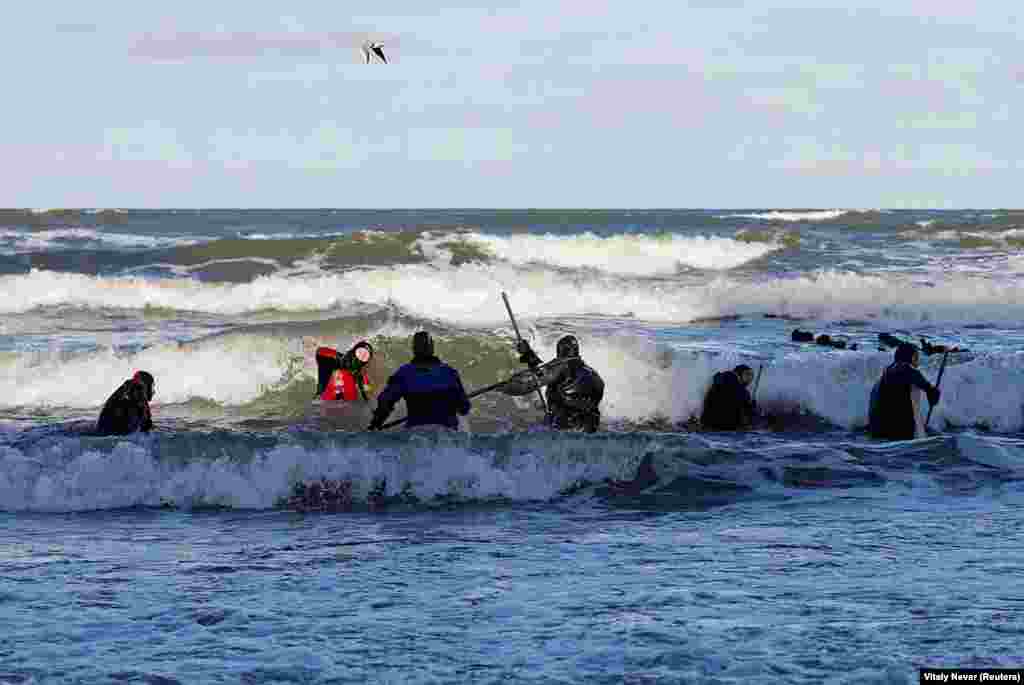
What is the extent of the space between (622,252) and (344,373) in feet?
93.6

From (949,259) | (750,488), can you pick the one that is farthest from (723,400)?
(949,259)

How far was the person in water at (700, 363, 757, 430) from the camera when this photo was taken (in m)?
16.6

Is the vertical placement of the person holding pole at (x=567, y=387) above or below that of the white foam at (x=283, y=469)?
above

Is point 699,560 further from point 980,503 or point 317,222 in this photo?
point 317,222

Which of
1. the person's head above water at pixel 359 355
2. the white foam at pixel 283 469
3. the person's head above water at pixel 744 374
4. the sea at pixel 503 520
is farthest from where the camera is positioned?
the person's head above water at pixel 359 355

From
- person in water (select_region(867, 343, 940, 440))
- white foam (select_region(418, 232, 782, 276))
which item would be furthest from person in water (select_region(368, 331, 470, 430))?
white foam (select_region(418, 232, 782, 276))

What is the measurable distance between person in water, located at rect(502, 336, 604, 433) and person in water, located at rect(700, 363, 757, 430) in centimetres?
341

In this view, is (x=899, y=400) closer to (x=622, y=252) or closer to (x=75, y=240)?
(x=622, y=252)

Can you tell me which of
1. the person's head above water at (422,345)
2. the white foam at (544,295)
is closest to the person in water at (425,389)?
the person's head above water at (422,345)

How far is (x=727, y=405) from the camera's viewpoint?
16.8 m

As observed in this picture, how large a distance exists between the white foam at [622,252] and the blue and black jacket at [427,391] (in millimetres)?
30221

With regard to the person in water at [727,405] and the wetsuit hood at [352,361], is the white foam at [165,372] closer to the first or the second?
the wetsuit hood at [352,361]

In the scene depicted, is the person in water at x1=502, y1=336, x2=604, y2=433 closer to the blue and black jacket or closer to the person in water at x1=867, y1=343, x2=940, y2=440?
the blue and black jacket

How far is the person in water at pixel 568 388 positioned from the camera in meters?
13.3
